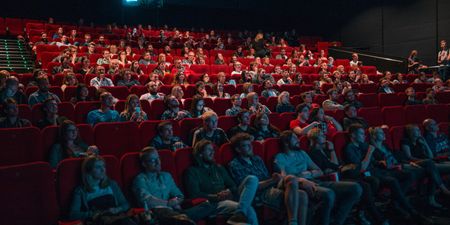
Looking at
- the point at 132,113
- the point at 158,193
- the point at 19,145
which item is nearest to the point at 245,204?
the point at 158,193

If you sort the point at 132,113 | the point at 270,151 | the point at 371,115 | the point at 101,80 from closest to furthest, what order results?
the point at 270,151 → the point at 132,113 → the point at 371,115 → the point at 101,80

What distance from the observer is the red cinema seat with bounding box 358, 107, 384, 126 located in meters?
3.55

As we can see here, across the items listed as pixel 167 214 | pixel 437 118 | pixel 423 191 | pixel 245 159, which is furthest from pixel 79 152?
pixel 437 118

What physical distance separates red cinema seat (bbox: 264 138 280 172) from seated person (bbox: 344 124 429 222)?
1.58 ft

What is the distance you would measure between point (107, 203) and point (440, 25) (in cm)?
736

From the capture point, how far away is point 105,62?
17.1 feet

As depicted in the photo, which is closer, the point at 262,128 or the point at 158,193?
the point at 158,193

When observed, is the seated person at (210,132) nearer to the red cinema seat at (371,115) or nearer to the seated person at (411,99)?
the red cinema seat at (371,115)

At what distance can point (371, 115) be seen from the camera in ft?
11.7

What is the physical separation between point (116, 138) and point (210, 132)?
1.87 feet

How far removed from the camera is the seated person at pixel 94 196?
1.75 meters

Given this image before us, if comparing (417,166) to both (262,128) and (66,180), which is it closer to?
(262,128)

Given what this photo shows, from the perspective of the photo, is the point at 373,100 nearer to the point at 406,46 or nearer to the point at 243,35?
the point at 406,46

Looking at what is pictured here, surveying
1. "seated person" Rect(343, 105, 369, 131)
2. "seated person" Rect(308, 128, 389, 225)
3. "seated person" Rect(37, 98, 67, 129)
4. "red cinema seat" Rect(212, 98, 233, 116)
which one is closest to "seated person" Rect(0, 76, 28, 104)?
"seated person" Rect(37, 98, 67, 129)
